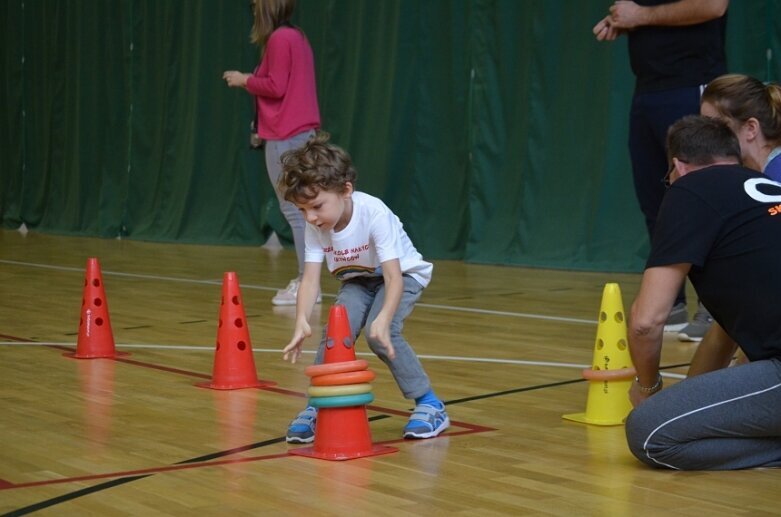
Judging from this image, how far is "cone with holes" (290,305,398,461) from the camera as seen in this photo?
2.54 meters

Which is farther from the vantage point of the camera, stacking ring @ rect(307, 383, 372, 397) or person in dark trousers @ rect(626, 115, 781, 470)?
stacking ring @ rect(307, 383, 372, 397)

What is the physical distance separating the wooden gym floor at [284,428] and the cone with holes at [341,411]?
0.04m

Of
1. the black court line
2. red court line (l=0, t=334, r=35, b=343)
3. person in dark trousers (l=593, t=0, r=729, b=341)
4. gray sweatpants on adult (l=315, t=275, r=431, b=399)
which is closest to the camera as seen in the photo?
the black court line

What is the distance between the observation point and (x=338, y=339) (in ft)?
8.61

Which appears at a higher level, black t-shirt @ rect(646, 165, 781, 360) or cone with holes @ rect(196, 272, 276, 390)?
black t-shirt @ rect(646, 165, 781, 360)

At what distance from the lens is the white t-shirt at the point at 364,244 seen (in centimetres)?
276

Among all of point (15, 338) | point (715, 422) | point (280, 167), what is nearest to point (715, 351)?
point (715, 422)

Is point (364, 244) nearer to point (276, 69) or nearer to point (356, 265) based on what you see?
point (356, 265)

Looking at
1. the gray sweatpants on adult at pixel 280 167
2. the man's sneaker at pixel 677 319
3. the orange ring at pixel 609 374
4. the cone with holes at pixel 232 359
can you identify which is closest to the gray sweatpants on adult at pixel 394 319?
the orange ring at pixel 609 374

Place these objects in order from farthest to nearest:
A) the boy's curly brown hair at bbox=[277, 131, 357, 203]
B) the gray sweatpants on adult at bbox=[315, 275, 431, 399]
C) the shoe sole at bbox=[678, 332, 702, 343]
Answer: the shoe sole at bbox=[678, 332, 702, 343] < the gray sweatpants on adult at bbox=[315, 275, 431, 399] < the boy's curly brown hair at bbox=[277, 131, 357, 203]

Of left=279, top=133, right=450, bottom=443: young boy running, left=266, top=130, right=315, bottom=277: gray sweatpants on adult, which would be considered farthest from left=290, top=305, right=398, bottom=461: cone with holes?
left=266, top=130, right=315, bottom=277: gray sweatpants on adult

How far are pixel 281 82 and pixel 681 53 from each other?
1870mm

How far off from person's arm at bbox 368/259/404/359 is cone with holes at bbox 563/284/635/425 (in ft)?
1.71

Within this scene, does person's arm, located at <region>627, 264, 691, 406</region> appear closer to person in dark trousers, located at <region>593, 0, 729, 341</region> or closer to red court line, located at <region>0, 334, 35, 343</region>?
person in dark trousers, located at <region>593, 0, 729, 341</region>
